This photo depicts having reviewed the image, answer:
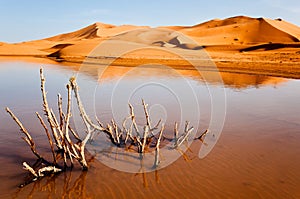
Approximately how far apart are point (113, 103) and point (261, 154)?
225 inches

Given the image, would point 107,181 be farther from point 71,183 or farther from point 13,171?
point 13,171

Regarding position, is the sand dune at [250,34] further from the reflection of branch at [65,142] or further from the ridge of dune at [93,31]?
the reflection of branch at [65,142]

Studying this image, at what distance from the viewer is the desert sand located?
24728 millimetres

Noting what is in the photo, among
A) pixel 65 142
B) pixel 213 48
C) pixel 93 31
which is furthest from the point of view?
pixel 93 31

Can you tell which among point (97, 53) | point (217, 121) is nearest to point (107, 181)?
point (217, 121)

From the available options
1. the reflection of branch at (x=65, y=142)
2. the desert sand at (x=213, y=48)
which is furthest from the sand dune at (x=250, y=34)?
the reflection of branch at (x=65, y=142)

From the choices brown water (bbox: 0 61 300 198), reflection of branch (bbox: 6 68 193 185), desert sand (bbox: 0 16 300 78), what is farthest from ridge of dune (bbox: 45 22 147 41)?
reflection of branch (bbox: 6 68 193 185)

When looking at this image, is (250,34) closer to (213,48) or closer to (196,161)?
(213,48)

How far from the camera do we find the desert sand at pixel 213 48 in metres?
24.7

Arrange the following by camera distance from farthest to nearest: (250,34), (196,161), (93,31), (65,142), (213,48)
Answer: (93,31)
(250,34)
(213,48)
(196,161)
(65,142)

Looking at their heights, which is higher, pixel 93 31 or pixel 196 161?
pixel 93 31

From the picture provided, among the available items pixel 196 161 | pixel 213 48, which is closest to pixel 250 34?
pixel 213 48

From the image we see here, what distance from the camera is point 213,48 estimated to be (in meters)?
44.3

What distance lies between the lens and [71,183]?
4.59 meters
